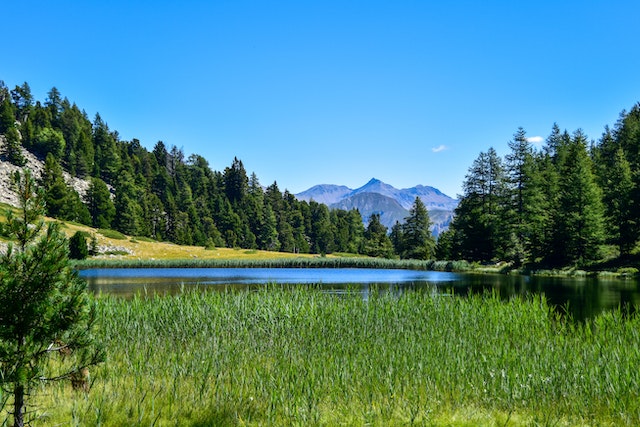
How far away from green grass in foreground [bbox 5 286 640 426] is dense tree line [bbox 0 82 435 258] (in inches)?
3009

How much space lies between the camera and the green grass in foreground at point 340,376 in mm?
7059

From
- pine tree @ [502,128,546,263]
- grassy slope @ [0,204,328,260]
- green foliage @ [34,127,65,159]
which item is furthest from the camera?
green foliage @ [34,127,65,159]

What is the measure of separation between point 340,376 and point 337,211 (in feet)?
443

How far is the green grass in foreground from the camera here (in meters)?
7.06

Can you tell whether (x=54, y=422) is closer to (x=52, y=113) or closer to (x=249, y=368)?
(x=249, y=368)

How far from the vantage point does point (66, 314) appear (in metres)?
5.55

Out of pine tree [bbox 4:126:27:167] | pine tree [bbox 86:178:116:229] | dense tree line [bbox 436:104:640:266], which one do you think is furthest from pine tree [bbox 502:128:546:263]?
pine tree [bbox 4:126:27:167]

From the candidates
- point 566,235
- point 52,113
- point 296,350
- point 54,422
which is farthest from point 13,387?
point 52,113

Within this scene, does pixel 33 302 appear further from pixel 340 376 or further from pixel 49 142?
pixel 49 142

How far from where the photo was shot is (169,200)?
109m

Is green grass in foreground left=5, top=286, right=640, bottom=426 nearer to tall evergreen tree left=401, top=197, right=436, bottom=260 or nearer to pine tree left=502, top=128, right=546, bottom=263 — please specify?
pine tree left=502, top=128, right=546, bottom=263

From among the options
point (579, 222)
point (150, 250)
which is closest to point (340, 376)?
point (579, 222)

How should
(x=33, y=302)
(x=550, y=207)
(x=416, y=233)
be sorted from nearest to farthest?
1. (x=33, y=302)
2. (x=550, y=207)
3. (x=416, y=233)

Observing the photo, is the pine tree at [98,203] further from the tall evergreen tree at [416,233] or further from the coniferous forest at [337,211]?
the tall evergreen tree at [416,233]
